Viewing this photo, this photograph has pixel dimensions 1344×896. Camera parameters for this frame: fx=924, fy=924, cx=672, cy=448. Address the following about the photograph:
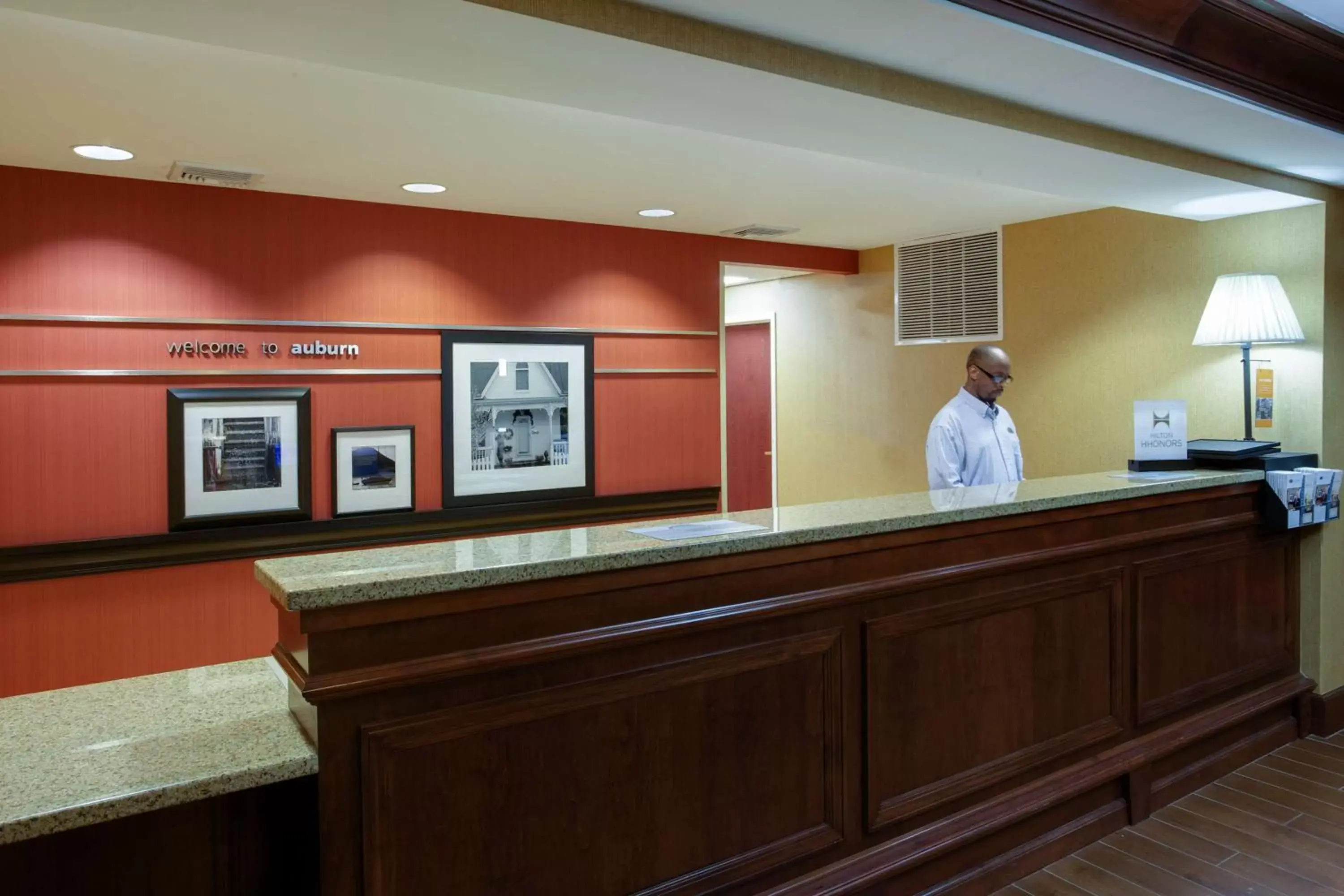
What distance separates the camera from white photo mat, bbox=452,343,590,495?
4898mm

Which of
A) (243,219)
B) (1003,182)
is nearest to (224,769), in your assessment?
(1003,182)

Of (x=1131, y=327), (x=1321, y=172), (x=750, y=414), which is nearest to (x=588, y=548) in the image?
(x=1321, y=172)

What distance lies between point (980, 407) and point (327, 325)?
313 centimetres

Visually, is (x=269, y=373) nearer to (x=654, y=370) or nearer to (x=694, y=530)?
(x=654, y=370)

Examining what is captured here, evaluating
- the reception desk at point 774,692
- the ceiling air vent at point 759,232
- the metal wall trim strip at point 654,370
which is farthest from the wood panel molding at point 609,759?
the ceiling air vent at point 759,232

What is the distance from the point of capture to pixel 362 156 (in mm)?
3742

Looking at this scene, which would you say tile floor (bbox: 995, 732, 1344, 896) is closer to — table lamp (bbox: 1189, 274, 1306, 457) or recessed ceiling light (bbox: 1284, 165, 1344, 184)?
table lamp (bbox: 1189, 274, 1306, 457)

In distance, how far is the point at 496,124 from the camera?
333cm

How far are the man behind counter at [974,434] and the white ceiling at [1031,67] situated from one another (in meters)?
1.20

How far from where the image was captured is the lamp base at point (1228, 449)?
358 cm

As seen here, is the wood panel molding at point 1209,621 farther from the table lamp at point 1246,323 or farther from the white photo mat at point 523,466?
the white photo mat at point 523,466

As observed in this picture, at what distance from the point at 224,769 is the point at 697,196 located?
366cm

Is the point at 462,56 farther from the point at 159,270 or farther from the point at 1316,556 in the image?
the point at 1316,556

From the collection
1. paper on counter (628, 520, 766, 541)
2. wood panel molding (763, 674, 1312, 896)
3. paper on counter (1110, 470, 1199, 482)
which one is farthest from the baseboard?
paper on counter (628, 520, 766, 541)
